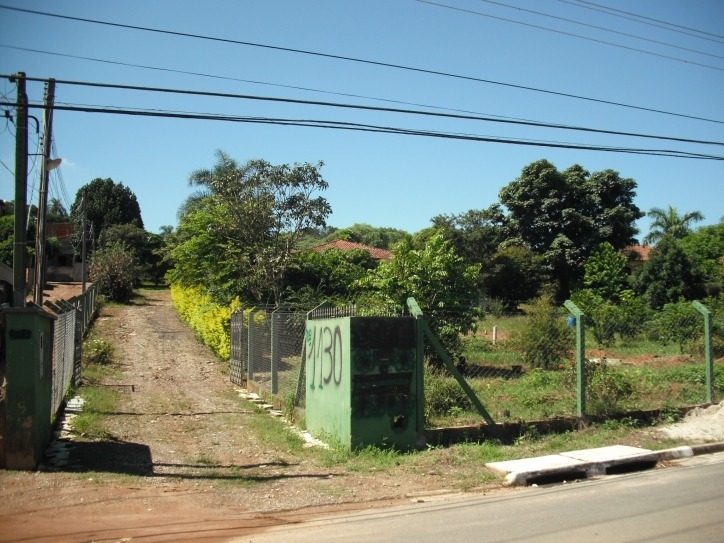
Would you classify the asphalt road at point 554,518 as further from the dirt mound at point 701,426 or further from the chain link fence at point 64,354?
the chain link fence at point 64,354

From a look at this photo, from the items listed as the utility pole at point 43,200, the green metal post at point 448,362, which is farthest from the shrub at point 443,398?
the utility pole at point 43,200

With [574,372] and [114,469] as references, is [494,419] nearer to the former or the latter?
[574,372]

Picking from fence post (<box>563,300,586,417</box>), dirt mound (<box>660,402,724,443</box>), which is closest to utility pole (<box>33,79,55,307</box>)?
fence post (<box>563,300,586,417</box>)

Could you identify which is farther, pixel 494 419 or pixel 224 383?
A: pixel 224 383

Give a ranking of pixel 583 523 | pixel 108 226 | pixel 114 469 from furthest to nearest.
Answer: pixel 108 226
pixel 114 469
pixel 583 523

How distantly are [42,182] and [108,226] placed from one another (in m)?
48.7

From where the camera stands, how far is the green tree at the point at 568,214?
137ft

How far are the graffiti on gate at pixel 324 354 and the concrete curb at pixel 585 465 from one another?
251cm

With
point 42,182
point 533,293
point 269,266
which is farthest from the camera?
point 533,293

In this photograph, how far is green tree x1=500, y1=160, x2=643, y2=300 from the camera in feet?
137

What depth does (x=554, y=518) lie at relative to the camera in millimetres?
5809

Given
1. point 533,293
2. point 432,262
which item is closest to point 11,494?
point 432,262

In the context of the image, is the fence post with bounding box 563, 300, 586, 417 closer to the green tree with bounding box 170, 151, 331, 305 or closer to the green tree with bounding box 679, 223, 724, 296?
the green tree with bounding box 170, 151, 331, 305

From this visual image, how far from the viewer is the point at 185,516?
19.6ft
